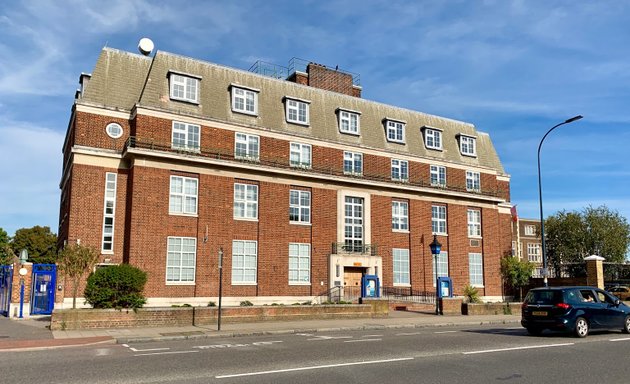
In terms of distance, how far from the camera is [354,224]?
1344 inches

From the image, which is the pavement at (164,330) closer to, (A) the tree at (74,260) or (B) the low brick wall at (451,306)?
(A) the tree at (74,260)

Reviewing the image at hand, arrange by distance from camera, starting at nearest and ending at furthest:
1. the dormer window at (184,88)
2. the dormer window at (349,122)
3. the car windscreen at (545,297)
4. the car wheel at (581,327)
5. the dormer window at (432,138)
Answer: the car wheel at (581,327) < the car windscreen at (545,297) < the dormer window at (184,88) < the dormer window at (349,122) < the dormer window at (432,138)

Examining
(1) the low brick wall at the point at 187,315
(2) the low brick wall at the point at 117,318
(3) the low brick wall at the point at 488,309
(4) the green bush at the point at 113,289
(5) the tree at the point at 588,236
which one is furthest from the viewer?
(5) the tree at the point at 588,236

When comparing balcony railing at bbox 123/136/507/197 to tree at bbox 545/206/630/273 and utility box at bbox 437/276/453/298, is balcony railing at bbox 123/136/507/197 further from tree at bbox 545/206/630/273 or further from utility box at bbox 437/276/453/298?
tree at bbox 545/206/630/273

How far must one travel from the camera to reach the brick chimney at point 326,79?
3725 cm

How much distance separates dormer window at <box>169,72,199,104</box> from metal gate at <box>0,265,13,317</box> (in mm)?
12285

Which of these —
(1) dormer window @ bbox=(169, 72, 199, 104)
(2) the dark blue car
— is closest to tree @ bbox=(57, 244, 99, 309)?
(1) dormer window @ bbox=(169, 72, 199, 104)

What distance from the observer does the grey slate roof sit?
94.9 feet

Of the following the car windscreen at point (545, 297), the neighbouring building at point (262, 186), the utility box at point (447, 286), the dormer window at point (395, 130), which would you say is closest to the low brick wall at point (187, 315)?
the neighbouring building at point (262, 186)

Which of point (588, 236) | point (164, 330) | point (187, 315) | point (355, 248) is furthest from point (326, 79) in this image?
point (588, 236)

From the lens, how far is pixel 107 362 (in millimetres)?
10977

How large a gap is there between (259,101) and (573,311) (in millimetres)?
22298

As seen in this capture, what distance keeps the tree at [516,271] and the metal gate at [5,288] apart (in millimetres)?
32867

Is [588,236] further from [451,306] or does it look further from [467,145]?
[451,306]
